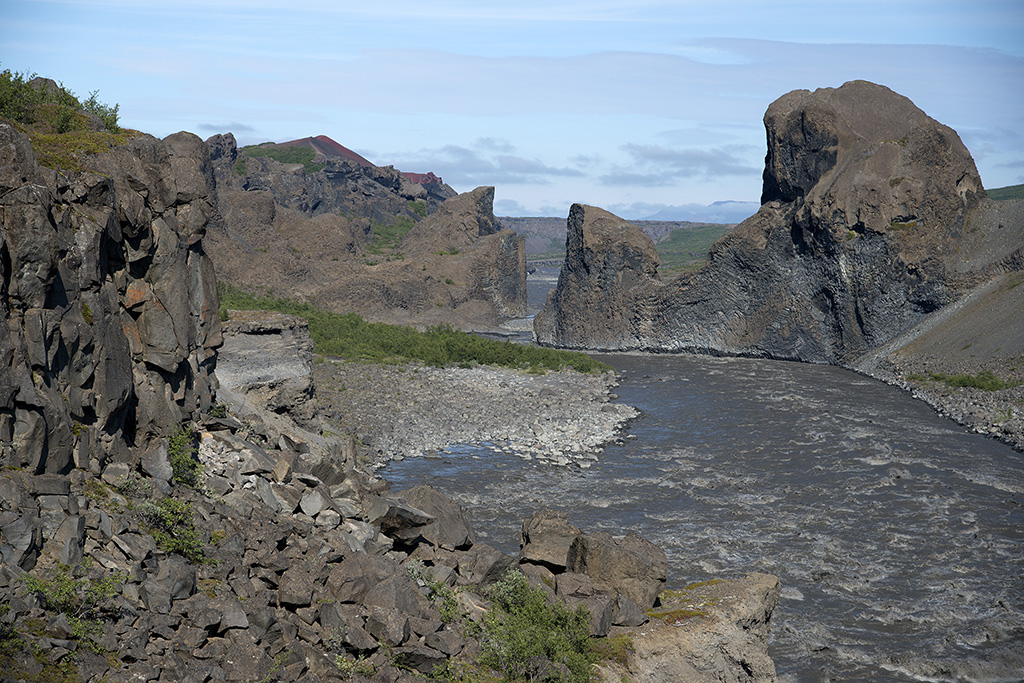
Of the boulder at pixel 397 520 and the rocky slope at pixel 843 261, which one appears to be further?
the rocky slope at pixel 843 261

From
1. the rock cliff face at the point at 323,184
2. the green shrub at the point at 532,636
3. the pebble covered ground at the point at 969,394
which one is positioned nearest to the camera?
the green shrub at the point at 532,636

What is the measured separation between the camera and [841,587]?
22578mm

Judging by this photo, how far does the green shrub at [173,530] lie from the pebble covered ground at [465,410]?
22.2 metres

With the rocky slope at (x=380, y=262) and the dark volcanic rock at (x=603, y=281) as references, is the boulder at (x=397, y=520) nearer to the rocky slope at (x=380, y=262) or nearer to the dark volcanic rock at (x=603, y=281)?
the dark volcanic rock at (x=603, y=281)

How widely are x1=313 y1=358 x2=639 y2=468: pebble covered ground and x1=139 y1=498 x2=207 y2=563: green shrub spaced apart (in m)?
22.2

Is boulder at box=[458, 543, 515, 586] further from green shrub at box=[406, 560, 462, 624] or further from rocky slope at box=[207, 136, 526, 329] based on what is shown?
rocky slope at box=[207, 136, 526, 329]

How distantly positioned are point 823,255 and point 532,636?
→ 207 feet

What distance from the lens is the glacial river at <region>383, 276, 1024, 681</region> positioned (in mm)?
19781

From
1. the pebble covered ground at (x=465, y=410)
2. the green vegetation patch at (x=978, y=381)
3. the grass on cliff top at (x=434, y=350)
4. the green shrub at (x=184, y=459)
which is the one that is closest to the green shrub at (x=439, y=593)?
the green shrub at (x=184, y=459)

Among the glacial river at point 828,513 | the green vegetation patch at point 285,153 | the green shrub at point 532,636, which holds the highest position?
the green vegetation patch at point 285,153

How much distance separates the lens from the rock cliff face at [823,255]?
6556cm

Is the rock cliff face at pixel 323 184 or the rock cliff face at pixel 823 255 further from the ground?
the rock cliff face at pixel 323 184

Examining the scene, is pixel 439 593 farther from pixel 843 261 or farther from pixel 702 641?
pixel 843 261

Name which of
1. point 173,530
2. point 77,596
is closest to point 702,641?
point 173,530
